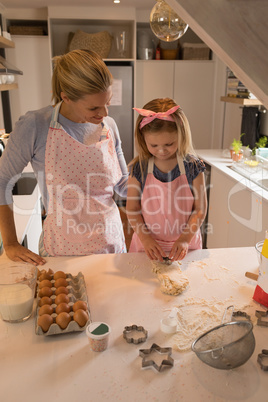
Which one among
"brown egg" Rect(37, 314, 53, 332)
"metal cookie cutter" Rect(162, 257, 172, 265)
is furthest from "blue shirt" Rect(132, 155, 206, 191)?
"brown egg" Rect(37, 314, 53, 332)

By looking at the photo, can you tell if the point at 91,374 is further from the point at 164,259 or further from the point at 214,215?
the point at 214,215

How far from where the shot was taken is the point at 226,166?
315cm

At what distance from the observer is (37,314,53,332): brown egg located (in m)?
0.92

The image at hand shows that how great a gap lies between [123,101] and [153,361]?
155 inches

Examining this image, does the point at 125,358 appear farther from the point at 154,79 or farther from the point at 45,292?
the point at 154,79

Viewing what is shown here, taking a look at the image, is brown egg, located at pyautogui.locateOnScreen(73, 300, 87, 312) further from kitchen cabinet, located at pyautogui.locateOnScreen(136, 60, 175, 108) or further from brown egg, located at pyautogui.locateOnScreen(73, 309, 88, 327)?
kitchen cabinet, located at pyautogui.locateOnScreen(136, 60, 175, 108)

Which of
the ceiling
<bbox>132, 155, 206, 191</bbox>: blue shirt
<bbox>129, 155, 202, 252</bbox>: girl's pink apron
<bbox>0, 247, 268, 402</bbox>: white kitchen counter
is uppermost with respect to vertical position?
the ceiling

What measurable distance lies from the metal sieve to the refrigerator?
152 inches

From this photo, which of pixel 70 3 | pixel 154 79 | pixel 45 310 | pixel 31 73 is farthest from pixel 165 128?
pixel 31 73

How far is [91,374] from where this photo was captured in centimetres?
81

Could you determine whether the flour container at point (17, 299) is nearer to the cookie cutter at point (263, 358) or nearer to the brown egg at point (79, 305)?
the brown egg at point (79, 305)

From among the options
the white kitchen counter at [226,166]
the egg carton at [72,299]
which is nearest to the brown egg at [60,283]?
the egg carton at [72,299]

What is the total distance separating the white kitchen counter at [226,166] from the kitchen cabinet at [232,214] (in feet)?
0.09

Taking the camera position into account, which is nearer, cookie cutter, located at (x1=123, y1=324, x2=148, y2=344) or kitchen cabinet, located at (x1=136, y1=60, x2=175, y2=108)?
cookie cutter, located at (x1=123, y1=324, x2=148, y2=344)
